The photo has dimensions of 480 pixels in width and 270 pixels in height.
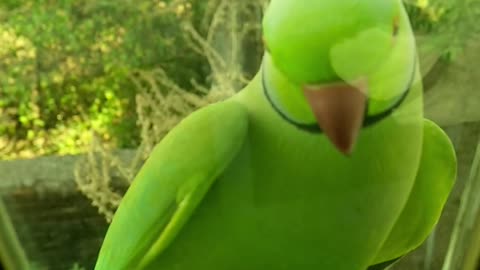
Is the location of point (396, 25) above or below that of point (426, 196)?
above

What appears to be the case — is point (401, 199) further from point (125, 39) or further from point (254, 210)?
point (125, 39)

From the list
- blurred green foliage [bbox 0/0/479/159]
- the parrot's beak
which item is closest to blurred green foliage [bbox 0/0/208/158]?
blurred green foliage [bbox 0/0/479/159]

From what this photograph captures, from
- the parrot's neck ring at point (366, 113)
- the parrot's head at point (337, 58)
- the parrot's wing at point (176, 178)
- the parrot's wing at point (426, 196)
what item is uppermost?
the parrot's head at point (337, 58)

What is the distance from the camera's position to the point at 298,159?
329mm

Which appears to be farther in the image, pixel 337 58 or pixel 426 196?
pixel 426 196

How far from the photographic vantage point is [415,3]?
1.15 feet

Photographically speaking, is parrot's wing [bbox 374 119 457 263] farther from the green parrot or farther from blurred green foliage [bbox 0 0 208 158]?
blurred green foliage [bbox 0 0 208 158]

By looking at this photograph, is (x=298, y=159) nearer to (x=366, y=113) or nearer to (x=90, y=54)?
(x=366, y=113)

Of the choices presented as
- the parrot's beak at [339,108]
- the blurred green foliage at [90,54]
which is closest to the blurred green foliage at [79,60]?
the blurred green foliage at [90,54]

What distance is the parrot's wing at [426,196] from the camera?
38 centimetres

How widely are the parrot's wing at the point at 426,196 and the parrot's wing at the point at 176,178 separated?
122 millimetres

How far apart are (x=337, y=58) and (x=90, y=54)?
0.54 ft

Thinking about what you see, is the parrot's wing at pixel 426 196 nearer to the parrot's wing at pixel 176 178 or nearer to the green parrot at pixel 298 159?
the green parrot at pixel 298 159

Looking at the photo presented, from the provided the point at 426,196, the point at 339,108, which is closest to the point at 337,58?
the point at 339,108
